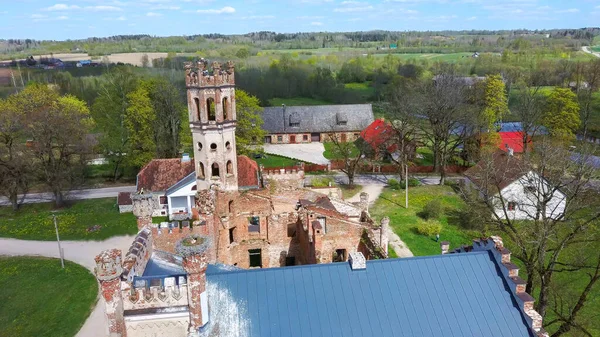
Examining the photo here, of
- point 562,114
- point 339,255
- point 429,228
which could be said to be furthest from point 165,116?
point 562,114

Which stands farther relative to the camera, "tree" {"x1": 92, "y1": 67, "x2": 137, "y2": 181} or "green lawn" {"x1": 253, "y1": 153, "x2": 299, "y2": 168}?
"green lawn" {"x1": 253, "y1": 153, "x2": 299, "y2": 168}

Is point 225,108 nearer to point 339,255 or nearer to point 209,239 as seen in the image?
point 339,255

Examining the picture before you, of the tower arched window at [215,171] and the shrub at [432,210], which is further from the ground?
the tower arched window at [215,171]

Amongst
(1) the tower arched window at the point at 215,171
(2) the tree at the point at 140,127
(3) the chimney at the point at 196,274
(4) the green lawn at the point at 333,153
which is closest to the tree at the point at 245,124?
(2) the tree at the point at 140,127

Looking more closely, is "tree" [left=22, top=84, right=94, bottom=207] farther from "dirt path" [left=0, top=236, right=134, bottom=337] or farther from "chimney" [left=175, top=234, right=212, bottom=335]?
"chimney" [left=175, top=234, right=212, bottom=335]

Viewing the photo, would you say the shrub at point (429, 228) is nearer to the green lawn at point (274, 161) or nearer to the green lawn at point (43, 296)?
the green lawn at point (43, 296)

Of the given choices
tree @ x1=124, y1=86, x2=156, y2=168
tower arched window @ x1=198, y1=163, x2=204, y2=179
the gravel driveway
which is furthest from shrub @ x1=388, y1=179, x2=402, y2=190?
tower arched window @ x1=198, y1=163, x2=204, y2=179

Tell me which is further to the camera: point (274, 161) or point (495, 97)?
point (274, 161)
